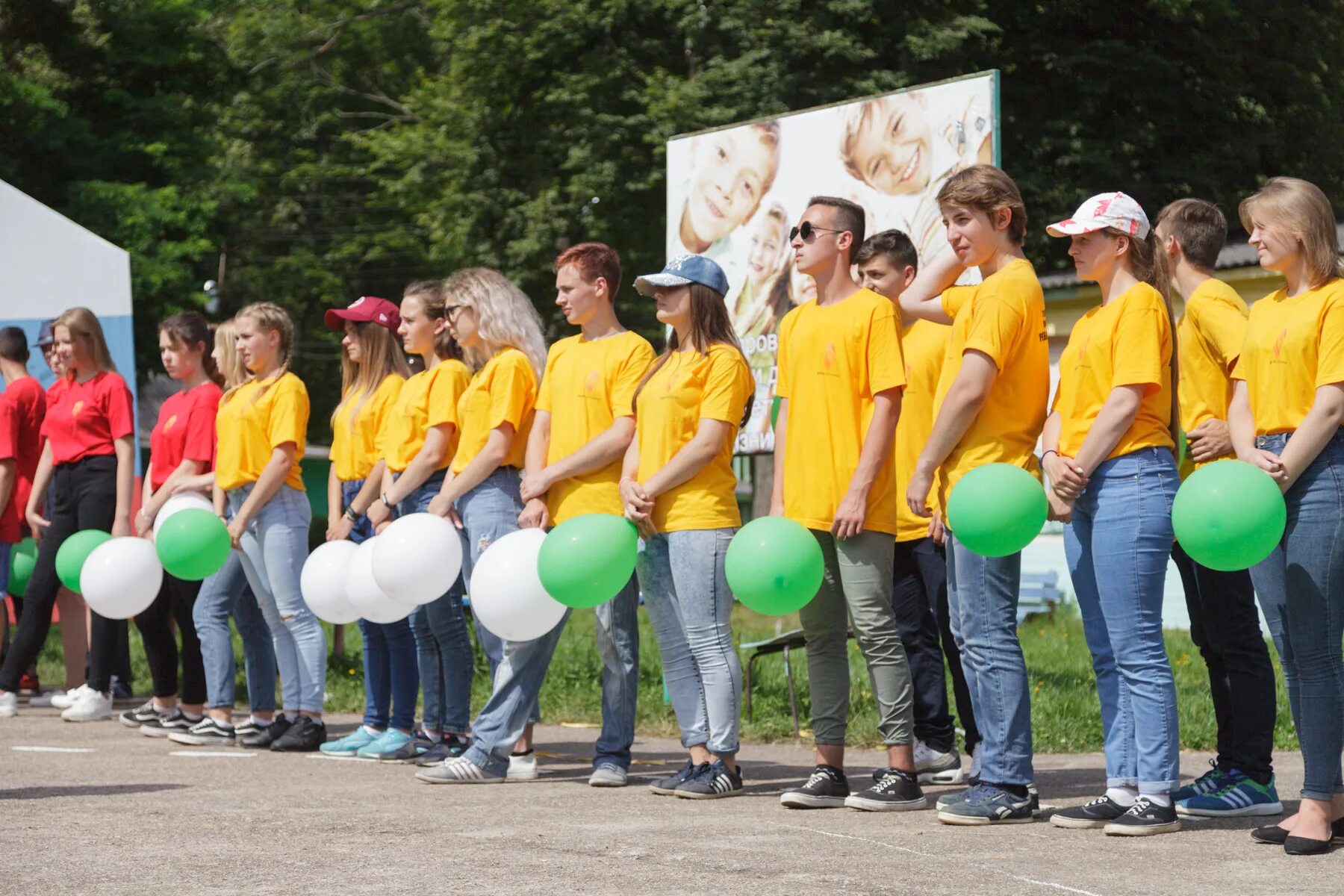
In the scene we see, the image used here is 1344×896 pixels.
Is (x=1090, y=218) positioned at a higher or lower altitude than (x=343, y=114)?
lower

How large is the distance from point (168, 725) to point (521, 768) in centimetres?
259

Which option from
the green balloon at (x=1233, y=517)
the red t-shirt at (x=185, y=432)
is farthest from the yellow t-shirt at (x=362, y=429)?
the green balloon at (x=1233, y=517)

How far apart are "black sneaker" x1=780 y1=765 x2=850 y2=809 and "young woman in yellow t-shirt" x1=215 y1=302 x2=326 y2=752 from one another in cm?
290

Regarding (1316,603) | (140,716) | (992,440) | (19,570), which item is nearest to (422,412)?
(140,716)

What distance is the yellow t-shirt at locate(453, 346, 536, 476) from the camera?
7066 mm

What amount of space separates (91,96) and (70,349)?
18.6 metres

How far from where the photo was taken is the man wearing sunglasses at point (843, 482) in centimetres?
585

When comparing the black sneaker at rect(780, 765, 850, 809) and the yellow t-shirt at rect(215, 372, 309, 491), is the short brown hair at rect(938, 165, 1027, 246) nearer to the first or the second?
the black sneaker at rect(780, 765, 850, 809)

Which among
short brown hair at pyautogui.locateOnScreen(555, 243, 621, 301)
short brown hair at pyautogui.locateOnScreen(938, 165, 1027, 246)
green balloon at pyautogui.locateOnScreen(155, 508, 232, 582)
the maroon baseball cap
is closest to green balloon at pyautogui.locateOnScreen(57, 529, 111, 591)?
green balloon at pyautogui.locateOnScreen(155, 508, 232, 582)

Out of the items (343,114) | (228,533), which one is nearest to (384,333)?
(228,533)

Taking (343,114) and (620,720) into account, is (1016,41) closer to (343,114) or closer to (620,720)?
(343,114)

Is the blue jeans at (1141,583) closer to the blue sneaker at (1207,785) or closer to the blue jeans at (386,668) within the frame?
the blue sneaker at (1207,785)

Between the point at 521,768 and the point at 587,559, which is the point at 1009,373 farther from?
the point at 521,768

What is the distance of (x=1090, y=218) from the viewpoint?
547cm
